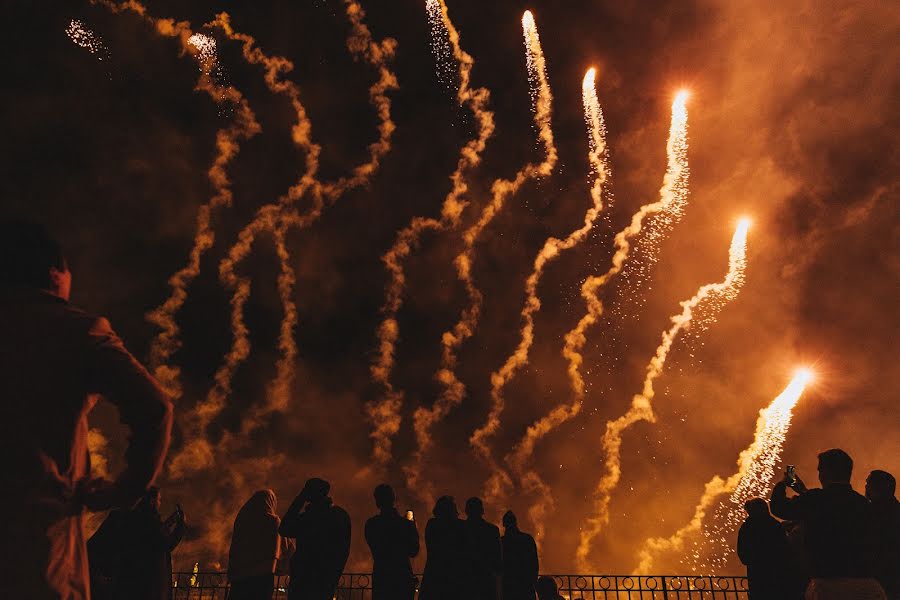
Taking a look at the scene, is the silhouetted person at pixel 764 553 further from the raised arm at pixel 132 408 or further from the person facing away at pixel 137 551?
the raised arm at pixel 132 408

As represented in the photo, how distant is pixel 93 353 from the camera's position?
5.45 feet

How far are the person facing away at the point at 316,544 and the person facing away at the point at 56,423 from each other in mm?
3924

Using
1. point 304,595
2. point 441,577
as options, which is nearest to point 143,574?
point 304,595

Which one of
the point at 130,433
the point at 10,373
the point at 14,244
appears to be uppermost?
the point at 14,244

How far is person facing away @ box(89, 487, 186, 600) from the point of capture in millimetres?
4871

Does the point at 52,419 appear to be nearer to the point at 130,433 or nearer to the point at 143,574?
the point at 130,433

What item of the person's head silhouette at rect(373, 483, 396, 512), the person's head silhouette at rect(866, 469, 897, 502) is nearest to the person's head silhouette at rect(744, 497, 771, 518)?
the person's head silhouette at rect(866, 469, 897, 502)

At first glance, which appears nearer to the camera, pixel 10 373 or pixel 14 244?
pixel 10 373

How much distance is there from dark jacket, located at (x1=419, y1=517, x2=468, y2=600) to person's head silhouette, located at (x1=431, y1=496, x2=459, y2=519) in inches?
1.7

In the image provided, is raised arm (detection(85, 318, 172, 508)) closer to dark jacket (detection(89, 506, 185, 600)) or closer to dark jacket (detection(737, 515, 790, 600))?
dark jacket (detection(89, 506, 185, 600))

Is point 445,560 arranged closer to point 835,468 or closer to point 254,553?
point 254,553

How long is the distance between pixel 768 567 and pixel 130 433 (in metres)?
5.97

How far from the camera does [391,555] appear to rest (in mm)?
5516

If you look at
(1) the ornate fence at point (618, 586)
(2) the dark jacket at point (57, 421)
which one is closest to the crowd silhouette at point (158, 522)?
(2) the dark jacket at point (57, 421)
